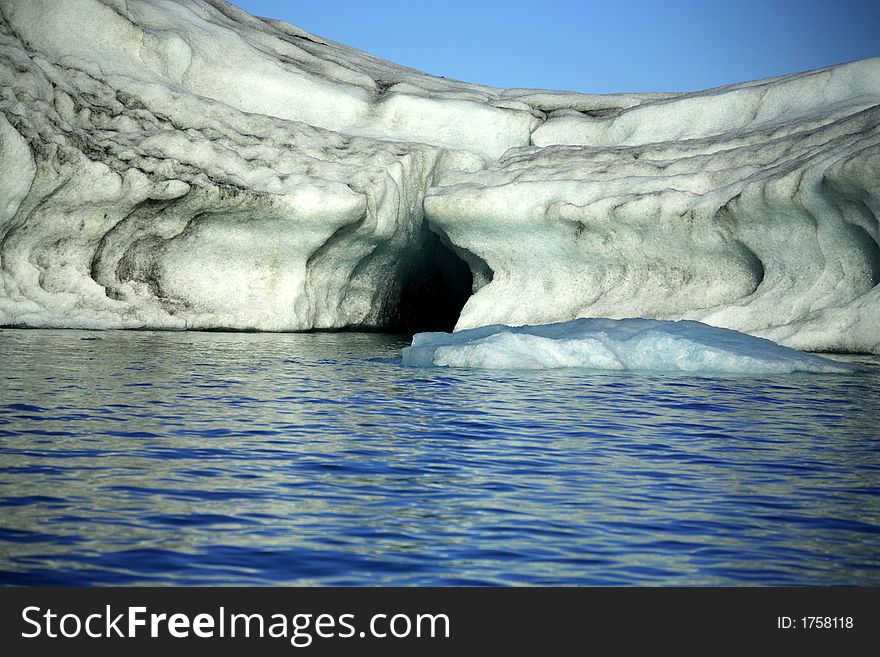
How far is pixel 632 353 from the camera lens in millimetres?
12758

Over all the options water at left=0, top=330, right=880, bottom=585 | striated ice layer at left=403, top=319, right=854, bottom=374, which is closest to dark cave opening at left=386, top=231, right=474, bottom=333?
striated ice layer at left=403, top=319, right=854, bottom=374

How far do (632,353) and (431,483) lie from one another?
7199 mm

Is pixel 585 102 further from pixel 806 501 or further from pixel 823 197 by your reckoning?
pixel 806 501

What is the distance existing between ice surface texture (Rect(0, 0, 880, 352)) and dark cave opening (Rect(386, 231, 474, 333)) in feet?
3.78

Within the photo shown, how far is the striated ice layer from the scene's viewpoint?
1238 cm

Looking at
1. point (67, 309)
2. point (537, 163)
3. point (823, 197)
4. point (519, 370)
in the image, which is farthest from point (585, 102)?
point (519, 370)

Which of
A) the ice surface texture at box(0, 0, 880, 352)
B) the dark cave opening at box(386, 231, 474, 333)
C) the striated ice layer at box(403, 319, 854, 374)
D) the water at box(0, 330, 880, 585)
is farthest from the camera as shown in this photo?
the dark cave opening at box(386, 231, 474, 333)

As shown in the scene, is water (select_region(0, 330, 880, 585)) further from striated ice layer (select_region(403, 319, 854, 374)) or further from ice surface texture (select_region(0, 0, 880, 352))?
ice surface texture (select_region(0, 0, 880, 352))

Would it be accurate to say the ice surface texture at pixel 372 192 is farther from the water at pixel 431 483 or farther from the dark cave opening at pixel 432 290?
the water at pixel 431 483

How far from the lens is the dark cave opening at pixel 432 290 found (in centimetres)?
2491

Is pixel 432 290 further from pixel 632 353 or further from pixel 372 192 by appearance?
pixel 632 353

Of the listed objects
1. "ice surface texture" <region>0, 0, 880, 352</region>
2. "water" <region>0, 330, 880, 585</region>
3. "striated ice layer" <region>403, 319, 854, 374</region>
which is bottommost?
"water" <region>0, 330, 880, 585</region>
